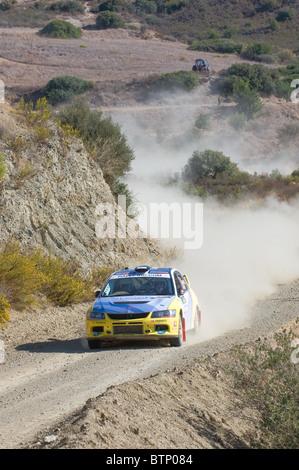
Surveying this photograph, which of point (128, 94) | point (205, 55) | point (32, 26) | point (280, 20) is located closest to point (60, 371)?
point (128, 94)

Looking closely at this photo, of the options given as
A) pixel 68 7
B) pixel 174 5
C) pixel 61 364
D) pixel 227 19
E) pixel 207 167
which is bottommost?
pixel 207 167

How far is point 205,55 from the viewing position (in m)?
94.3

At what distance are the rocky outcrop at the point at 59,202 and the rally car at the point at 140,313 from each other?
19.3ft

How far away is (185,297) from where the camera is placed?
14.4 m

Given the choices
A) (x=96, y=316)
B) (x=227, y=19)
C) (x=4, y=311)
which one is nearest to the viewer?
(x=96, y=316)

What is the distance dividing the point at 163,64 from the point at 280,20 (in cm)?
3407

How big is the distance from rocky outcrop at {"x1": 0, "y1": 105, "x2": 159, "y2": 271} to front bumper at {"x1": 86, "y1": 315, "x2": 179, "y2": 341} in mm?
6530

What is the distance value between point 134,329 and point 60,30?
87.2 metres

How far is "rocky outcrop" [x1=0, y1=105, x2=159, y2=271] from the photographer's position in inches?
794

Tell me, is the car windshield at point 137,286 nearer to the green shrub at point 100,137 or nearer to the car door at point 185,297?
the car door at point 185,297

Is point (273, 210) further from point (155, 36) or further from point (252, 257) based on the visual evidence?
point (155, 36)

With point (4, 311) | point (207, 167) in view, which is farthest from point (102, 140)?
point (207, 167)

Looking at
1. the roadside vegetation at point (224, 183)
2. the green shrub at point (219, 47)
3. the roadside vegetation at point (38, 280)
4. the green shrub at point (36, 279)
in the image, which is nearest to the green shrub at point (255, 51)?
the green shrub at point (219, 47)

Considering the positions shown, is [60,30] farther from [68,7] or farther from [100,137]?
[100,137]
